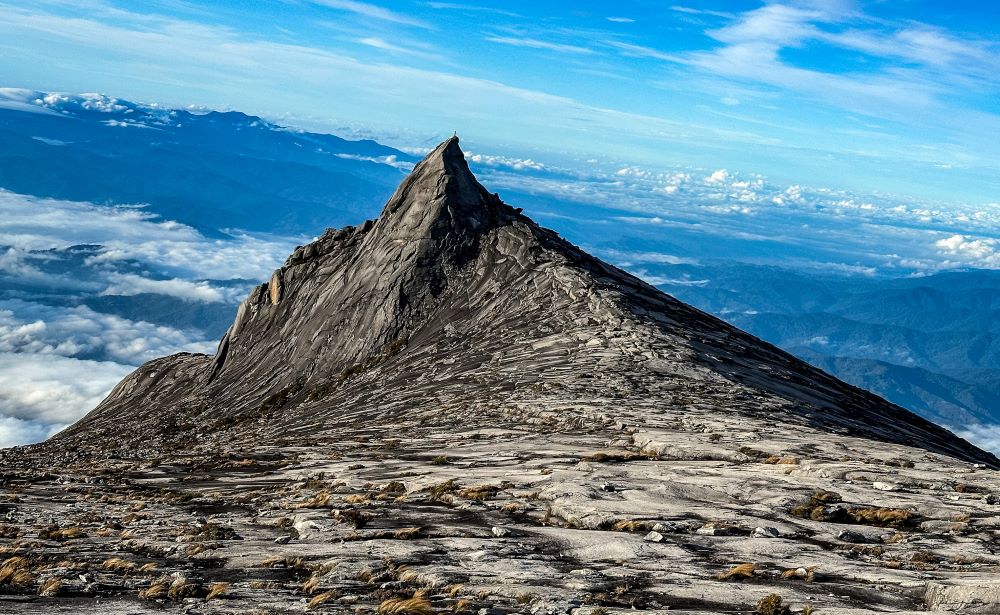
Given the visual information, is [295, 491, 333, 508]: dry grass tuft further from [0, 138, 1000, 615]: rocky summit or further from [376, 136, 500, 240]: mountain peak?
[376, 136, 500, 240]: mountain peak

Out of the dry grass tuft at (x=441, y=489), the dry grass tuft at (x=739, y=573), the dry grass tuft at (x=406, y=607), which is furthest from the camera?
the dry grass tuft at (x=441, y=489)

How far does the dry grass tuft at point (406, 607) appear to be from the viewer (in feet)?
48.6

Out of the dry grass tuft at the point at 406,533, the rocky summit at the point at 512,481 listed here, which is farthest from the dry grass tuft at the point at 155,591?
the dry grass tuft at the point at 406,533

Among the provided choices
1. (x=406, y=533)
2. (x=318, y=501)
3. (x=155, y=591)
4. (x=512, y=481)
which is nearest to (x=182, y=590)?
(x=155, y=591)

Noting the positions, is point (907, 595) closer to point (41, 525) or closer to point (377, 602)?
point (377, 602)

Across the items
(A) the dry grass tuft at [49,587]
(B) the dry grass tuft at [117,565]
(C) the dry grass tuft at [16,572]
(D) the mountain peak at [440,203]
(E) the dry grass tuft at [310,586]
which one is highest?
(D) the mountain peak at [440,203]

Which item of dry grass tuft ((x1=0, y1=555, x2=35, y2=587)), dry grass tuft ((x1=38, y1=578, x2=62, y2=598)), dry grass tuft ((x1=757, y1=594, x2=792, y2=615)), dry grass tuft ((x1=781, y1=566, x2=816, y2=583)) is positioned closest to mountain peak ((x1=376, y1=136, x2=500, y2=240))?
dry grass tuft ((x1=0, y1=555, x2=35, y2=587))

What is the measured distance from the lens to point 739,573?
1681 cm

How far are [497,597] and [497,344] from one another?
1531 inches

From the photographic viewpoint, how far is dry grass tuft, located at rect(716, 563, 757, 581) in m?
16.7

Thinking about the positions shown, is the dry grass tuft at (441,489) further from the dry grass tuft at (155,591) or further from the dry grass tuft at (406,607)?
the dry grass tuft at (155,591)

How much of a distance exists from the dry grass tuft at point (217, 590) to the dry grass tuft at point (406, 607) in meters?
3.89

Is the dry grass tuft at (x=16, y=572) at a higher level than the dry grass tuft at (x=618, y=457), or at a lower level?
lower

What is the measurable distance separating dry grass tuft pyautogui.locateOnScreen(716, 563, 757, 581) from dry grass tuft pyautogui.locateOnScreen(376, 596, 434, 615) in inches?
265
